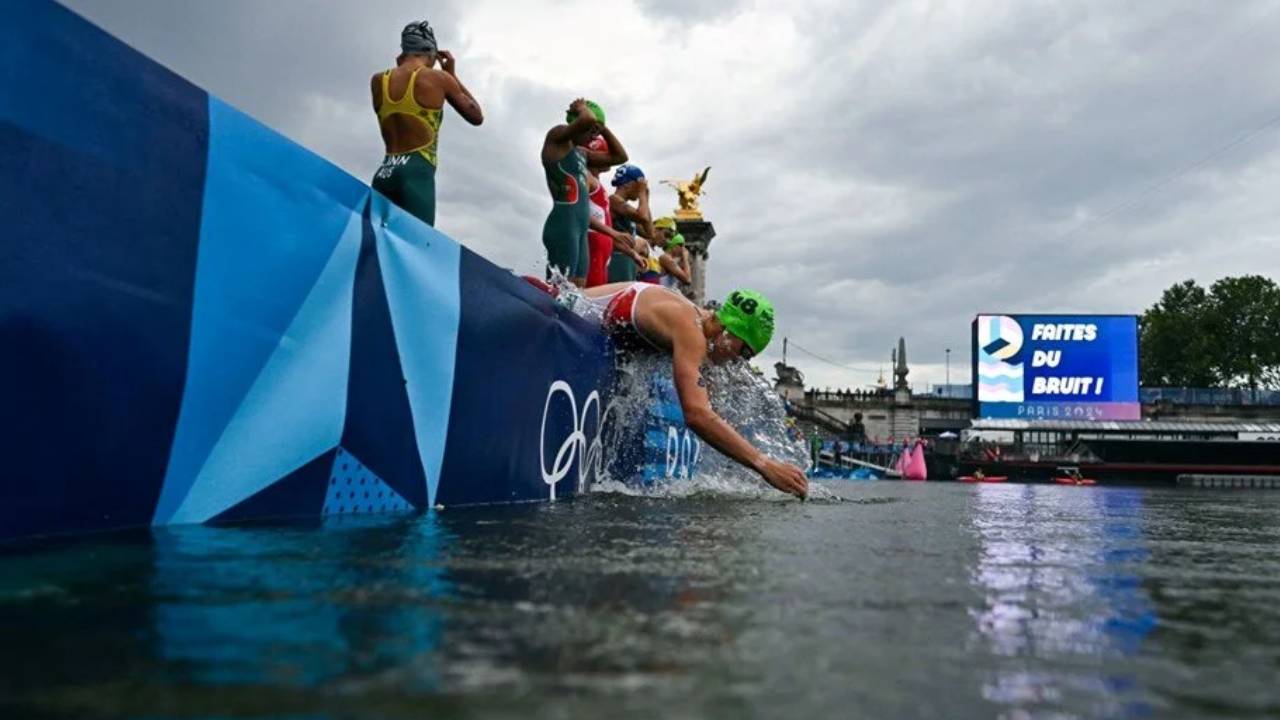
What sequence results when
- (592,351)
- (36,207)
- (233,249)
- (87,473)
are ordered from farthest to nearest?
(592,351)
(233,249)
(87,473)
(36,207)

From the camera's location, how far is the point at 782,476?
14.7ft

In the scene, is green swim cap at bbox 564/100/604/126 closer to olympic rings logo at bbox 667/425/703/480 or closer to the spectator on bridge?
olympic rings logo at bbox 667/425/703/480

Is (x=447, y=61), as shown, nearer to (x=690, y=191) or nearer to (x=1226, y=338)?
(x=690, y=191)

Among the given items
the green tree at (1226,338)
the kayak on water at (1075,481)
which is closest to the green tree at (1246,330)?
the green tree at (1226,338)

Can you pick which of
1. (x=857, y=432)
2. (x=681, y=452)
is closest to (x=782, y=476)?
(x=681, y=452)

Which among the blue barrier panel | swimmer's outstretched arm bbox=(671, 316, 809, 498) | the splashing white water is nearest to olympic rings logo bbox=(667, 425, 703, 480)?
the splashing white water

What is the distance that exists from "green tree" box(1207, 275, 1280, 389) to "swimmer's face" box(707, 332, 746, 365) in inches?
2587

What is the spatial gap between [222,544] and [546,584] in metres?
0.85

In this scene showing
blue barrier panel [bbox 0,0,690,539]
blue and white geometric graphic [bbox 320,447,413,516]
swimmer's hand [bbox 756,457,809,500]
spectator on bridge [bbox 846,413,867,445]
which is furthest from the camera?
spectator on bridge [bbox 846,413,867,445]

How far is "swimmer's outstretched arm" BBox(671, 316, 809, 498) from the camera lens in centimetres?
448

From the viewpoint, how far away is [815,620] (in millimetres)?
1341

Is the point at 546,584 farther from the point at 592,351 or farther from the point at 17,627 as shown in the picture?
the point at 592,351

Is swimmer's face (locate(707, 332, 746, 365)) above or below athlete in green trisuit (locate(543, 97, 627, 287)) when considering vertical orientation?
below

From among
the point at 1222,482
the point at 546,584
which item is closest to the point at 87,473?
the point at 546,584
